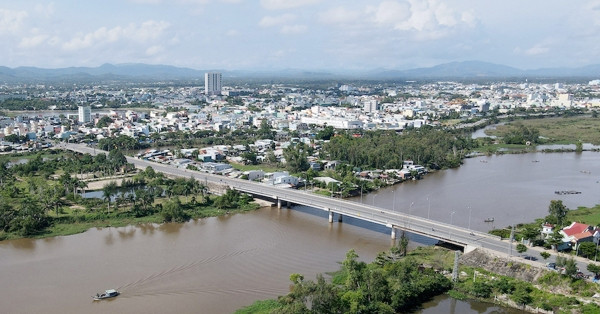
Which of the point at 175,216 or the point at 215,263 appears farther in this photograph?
the point at 175,216

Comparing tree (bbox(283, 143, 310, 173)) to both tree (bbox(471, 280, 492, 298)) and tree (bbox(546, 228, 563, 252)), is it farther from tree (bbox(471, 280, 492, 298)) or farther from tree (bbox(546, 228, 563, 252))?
tree (bbox(471, 280, 492, 298))

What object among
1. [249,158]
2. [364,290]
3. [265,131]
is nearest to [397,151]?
[249,158]

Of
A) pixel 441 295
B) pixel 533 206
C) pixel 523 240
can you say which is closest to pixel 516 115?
pixel 533 206

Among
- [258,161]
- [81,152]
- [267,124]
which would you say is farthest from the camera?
[267,124]

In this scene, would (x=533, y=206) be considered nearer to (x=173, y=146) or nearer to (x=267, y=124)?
(x=173, y=146)

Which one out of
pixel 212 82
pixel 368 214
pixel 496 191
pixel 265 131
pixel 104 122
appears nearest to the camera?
pixel 368 214

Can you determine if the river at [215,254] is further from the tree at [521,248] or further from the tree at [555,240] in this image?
the tree at [555,240]

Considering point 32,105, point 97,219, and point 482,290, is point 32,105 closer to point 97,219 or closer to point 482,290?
point 97,219
